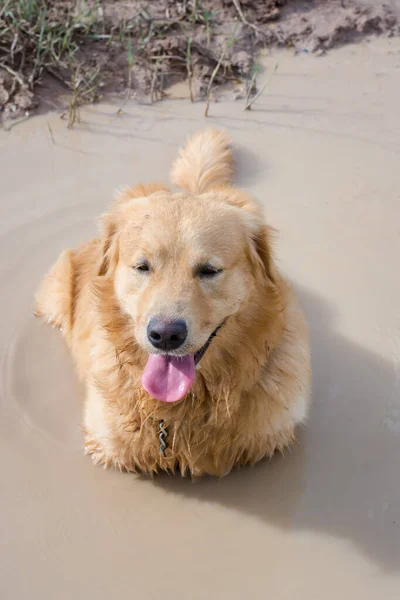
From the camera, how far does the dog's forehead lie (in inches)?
109

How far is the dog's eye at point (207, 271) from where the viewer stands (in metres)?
2.75

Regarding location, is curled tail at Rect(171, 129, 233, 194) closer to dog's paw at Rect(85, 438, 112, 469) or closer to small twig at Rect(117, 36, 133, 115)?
small twig at Rect(117, 36, 133, 115)

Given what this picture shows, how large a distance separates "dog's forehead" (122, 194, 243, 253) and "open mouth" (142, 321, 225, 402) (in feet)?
1.29

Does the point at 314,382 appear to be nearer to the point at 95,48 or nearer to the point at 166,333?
the point at 166,333

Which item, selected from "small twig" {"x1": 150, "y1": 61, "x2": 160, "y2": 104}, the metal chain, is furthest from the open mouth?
"small twig" {"x1": 150, "y1": 61, "x2": 160, "y2": 104}

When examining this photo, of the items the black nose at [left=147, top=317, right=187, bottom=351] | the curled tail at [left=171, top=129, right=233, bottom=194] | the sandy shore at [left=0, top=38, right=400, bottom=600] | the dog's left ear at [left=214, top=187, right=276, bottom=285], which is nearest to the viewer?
the black nose at [left=147, top=317, right=187, bottom=351]

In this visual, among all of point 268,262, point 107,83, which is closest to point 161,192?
point 268,262

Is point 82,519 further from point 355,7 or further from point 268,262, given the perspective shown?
point 355,7

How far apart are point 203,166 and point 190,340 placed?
1926 millimetres

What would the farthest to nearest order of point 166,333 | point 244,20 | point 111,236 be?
point 244,20, point 111,236, point 166,333

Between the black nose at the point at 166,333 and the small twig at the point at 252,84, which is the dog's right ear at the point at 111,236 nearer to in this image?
the black nose at the point at 166,333

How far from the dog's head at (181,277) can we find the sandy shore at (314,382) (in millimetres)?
829

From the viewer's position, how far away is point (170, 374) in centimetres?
279

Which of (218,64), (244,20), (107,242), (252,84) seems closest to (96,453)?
(107,242)
